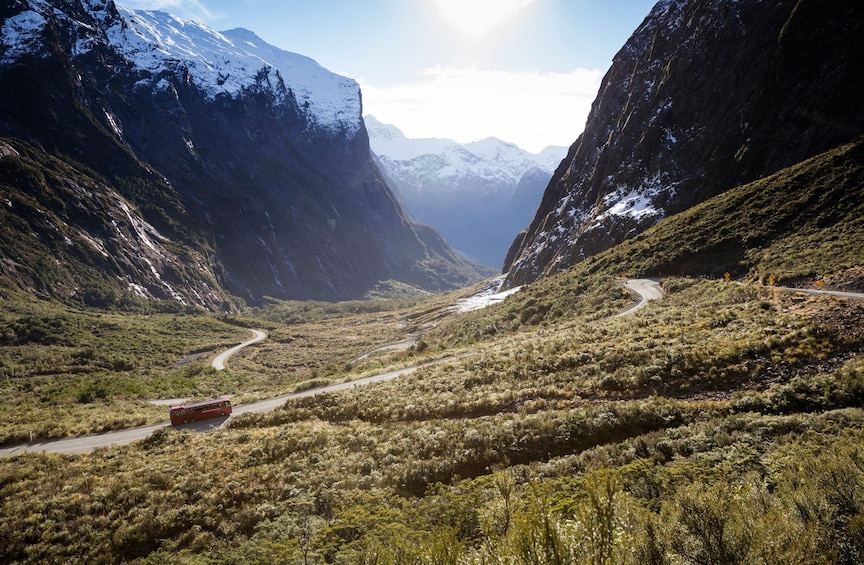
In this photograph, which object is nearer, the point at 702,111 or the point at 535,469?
the point at 535,469

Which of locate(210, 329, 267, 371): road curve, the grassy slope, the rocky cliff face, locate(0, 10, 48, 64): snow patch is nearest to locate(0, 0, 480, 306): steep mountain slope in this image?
locate(0, 10, 48, 64): snow patch

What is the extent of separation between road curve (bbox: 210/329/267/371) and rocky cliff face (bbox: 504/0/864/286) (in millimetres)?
60838

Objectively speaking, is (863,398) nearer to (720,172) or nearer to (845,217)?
(845,217)

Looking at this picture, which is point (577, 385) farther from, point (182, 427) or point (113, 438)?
point (113, 438)

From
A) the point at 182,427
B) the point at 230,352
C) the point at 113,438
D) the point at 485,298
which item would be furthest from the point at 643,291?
the point at 230,352

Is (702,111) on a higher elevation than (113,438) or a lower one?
higher

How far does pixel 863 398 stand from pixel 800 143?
60.9m

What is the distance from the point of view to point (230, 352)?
72.2 meters

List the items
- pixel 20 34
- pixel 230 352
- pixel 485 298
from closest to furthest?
pixel 230 352 < pixel 485 298 < pixel 20 34

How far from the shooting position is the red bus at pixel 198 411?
2406 cm

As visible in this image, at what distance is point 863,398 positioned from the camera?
13.2m

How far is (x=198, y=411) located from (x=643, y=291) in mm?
39506

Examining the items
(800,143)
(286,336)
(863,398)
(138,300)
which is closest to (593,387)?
(863,398)

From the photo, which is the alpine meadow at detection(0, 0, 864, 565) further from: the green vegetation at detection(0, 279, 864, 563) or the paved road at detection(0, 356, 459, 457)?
the paved road at detection(0, 356, 459, 457)
